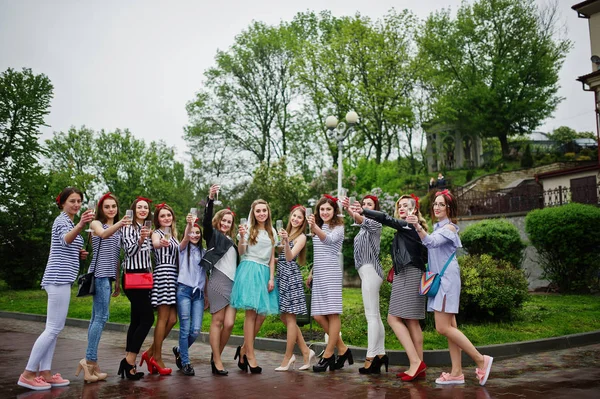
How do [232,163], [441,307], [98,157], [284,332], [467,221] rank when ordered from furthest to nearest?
[98,157], [232,163], [467,221], [284,332], [441,307]

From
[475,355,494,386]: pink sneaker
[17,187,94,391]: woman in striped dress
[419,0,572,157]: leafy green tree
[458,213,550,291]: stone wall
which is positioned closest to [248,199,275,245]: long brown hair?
[17,187,94,391]: woman in striped dress

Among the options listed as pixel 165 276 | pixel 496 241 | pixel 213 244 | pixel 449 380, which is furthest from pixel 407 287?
pixel 496 241

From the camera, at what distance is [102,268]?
6.66 m

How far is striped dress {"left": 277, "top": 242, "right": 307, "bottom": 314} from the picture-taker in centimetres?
726

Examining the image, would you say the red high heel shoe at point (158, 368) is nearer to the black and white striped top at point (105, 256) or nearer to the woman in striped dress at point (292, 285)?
the black and white striped top at point (105, 256)

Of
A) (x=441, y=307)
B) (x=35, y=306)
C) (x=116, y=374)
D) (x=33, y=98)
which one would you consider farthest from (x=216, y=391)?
(x=33, y=98)

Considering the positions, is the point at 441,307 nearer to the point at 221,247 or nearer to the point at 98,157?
the point at 221,247

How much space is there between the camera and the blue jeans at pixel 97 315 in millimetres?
6508

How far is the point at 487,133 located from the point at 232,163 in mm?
21390

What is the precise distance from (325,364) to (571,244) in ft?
38.2

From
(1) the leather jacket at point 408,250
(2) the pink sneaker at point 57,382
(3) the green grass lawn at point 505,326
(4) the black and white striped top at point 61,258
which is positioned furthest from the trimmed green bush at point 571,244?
(2) the pink sneaker at point 57,382

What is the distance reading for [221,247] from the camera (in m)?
7.23

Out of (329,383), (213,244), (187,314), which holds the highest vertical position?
(213,244)

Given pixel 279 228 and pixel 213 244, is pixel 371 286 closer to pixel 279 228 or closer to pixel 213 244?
pixel 279 228
